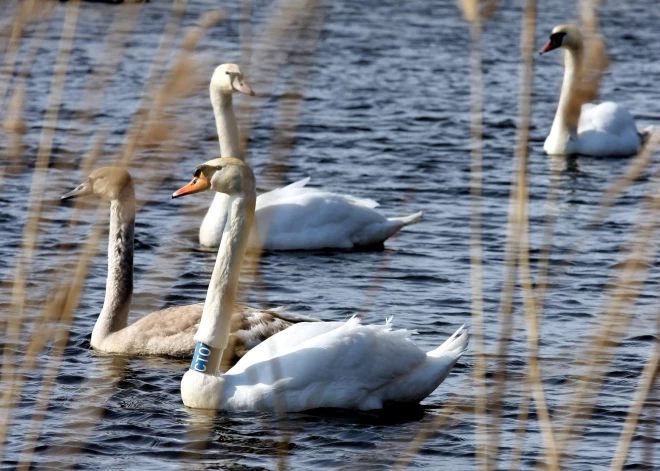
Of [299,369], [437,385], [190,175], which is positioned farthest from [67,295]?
[190,175]

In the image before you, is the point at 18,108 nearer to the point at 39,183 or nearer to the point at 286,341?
the point at 39,183

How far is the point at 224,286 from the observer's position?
662 cm

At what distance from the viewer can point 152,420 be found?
6.58 m

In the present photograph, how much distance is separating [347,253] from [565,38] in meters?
6.47

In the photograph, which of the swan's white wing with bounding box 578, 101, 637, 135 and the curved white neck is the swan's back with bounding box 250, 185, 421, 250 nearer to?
the curved white neck

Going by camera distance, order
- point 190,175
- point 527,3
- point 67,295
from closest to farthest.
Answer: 1. point 527,3
2. point 67,295
3. point 190,175

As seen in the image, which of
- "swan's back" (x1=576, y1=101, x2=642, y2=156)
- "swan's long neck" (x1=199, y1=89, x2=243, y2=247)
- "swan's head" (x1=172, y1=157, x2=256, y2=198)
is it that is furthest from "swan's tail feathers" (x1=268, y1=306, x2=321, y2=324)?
"swan's back" (x1=576, y1=101, x2=642, y2=156)

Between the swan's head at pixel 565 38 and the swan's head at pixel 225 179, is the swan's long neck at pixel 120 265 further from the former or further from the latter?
the swan's head at pixel 565 38

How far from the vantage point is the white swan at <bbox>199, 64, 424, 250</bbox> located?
10.8 m

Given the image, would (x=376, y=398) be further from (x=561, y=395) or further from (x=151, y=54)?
(x=151, y=54)

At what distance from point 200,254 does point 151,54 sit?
37.0 ft

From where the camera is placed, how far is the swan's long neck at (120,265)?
809cm

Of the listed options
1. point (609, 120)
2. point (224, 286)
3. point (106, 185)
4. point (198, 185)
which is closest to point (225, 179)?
point (198, 185)

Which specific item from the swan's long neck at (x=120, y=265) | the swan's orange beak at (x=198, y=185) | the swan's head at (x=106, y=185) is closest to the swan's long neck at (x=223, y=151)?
the swan's long neck at (x=120, y=265)
